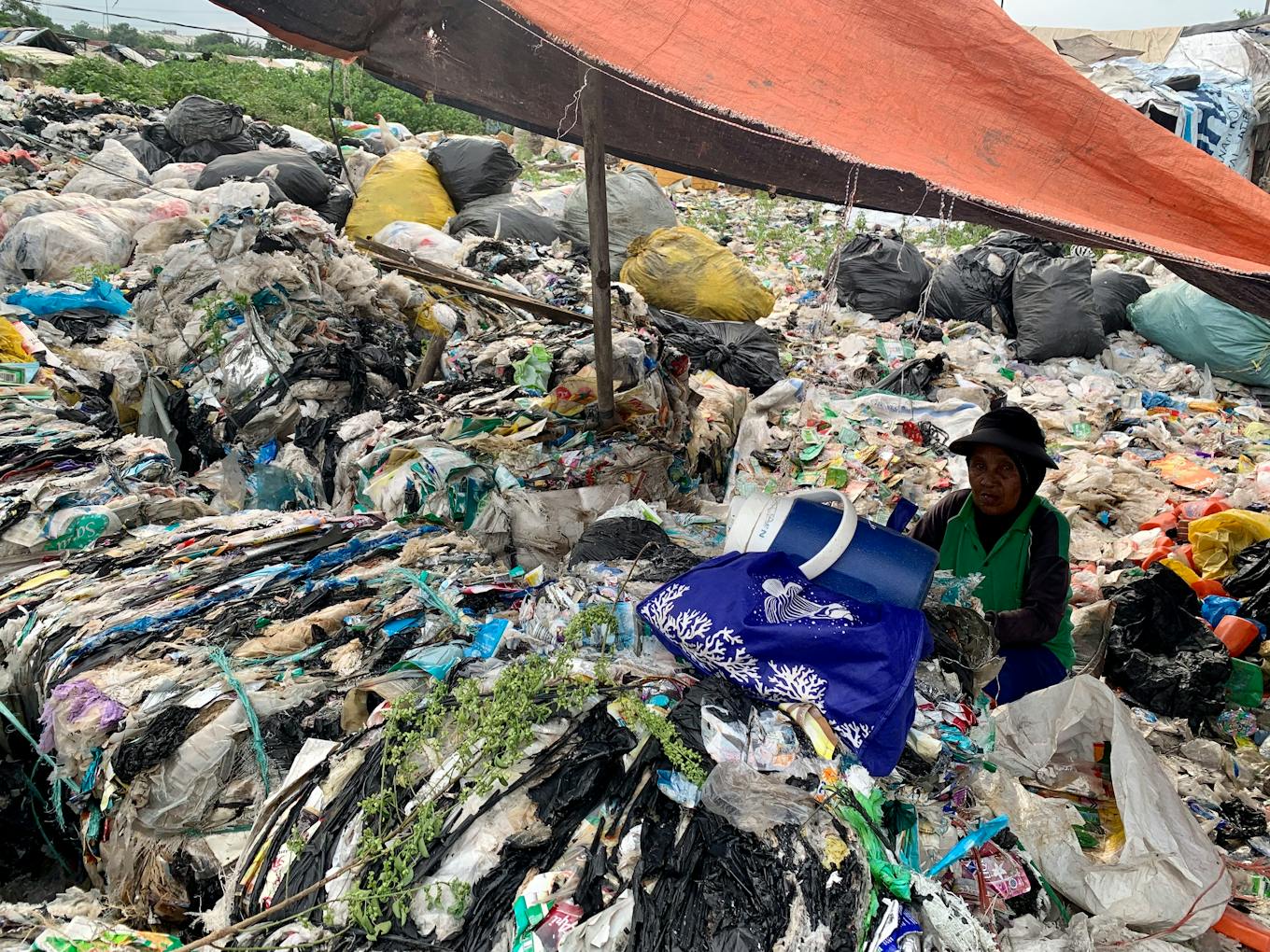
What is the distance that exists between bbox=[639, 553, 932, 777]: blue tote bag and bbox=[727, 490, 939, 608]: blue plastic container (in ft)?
0.25

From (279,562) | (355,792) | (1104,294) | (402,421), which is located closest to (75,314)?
(402,421)

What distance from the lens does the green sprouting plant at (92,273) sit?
5.24m

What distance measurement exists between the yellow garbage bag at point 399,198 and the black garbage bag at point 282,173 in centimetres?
64

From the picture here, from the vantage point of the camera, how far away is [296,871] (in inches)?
63.6

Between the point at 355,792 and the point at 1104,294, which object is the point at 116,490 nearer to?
the point at 355,792

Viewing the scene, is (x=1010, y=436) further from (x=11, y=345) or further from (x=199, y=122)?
(x=199, y=122)

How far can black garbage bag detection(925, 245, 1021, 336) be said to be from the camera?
686 cm

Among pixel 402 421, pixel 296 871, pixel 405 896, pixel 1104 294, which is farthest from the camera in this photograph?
pixel 1104 294

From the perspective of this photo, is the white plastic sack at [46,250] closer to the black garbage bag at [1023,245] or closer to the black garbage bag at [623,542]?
the black garbage bag at [623,542]

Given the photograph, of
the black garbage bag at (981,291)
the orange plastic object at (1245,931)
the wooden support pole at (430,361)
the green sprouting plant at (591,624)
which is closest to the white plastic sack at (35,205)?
the wooden support pole at (430,361)

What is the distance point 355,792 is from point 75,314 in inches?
174

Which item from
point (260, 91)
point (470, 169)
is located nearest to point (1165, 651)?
point (470, 169)

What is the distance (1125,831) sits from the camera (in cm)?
189

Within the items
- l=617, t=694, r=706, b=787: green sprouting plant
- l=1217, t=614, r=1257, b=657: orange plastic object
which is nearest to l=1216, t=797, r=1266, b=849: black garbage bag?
l=1217, t=614, r=1257, b=657: orange plastic object
